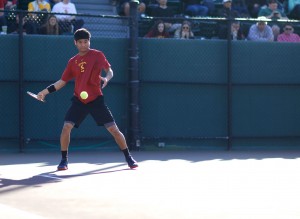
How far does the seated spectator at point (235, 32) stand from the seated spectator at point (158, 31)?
122 centimetres

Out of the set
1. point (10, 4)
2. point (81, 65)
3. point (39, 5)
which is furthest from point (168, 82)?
point (10, 4)

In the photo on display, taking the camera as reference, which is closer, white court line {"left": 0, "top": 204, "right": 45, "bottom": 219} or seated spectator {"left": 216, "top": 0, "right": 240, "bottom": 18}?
white court line {"left": 0, "top": 204, "right": 45, "bottom": 219}

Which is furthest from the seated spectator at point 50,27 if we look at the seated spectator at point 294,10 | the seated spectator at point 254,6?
the seated spectator at point 294,10

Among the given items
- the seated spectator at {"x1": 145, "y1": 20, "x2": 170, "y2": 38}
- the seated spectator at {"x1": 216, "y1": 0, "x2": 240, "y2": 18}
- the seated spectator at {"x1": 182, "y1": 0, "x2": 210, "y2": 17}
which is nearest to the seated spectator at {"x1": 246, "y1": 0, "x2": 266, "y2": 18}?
the seated spectator at {"x1": 216, "y1": 0, "x2": 240, "y2": 18}

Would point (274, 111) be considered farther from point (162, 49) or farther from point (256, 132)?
point (162, 49)

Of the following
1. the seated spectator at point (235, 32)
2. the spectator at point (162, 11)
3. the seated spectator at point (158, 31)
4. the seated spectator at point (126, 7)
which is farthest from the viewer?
the spectator at point (162, 11)

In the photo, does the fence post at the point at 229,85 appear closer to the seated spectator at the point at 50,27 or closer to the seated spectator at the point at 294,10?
the seated spectator at the point at 50,27

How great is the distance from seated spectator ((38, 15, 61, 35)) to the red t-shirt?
3903 millimetres

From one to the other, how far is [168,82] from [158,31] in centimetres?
116

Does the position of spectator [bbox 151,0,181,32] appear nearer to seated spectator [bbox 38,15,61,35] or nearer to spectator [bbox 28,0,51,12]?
spectator [bbox 28,0,51,12]

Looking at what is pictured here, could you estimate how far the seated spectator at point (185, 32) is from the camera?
15039 mm

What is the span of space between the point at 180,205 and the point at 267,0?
13.4m

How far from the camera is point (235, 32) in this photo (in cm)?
1536

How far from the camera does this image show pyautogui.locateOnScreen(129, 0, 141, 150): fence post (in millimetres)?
14086
